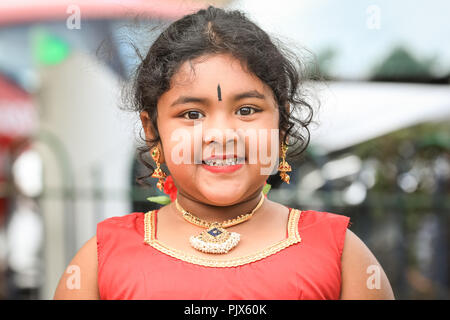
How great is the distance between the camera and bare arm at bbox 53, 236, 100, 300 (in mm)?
1520

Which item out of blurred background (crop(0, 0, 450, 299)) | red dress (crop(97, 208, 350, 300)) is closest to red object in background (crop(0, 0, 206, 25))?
blurred background (crop(0, 0, 450, 299))

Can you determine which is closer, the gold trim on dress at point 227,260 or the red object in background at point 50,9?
the gold trim on dress at point 227,260

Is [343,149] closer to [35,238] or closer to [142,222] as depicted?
[35,238]

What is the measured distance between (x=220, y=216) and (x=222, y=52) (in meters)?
0.48

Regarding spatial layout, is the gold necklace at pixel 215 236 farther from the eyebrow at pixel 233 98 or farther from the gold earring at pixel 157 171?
the eyebrow at pixel 233 98

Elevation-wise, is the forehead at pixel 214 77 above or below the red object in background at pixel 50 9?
below

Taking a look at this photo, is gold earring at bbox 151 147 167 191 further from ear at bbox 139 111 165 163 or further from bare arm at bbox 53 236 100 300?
bare arm at bbox 53 236 100 300

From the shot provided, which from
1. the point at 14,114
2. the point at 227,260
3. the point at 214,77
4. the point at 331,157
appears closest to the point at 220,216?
the point at 227,260

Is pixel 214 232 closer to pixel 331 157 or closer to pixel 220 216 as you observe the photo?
pixel 220 216

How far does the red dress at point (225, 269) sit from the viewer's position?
139 centimetres

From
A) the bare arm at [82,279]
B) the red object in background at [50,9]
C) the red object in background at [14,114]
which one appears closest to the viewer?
the bare arm at [82,279]

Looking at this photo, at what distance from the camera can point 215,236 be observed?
152 cm

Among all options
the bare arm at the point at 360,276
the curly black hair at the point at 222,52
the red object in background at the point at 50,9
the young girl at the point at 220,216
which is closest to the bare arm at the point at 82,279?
the young girl at the point at 220,216
